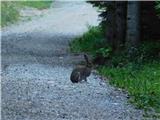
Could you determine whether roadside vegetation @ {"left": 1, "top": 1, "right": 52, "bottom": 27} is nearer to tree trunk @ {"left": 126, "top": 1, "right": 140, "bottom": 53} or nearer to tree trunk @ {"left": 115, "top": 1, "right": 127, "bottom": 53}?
tree trunk @ {"left": 115, "top": 1, "right": 127, "bottom": 53}

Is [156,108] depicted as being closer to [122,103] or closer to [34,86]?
[122,103]

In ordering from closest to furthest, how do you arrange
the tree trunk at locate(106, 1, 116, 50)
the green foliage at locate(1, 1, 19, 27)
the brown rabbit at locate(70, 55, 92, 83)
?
1. the brown rabbit at locate(70, 55, 92, 83)
2. the tree trunk at locate(106, 1, 116, 50)
3. the green foliage at locate(1, 1, 19, 27)

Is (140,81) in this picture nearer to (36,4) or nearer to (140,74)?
(140,74)

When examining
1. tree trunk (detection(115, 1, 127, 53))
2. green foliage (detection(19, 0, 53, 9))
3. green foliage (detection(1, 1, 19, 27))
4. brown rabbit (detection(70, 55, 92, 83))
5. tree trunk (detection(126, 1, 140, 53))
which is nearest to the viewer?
brown rabbit (detection(70, 55, 92, 83))

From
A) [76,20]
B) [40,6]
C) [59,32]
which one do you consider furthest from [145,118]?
[40,6]

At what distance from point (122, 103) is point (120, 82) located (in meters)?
2.59

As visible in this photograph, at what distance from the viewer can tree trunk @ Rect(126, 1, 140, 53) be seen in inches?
735

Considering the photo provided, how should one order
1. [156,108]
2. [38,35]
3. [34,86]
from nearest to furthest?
[156,108]
[34,86]
[38,35]

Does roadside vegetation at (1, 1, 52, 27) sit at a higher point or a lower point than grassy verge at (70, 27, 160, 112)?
lower

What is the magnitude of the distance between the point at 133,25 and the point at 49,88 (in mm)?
5585

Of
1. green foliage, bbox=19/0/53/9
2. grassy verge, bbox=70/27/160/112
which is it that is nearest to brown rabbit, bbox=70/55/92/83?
grassy verge, bbox=70/27/160/112

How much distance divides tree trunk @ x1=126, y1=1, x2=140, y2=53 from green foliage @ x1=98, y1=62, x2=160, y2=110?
1.57 metres

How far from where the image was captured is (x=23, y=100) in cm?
1221

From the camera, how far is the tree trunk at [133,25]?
61.3 feet
